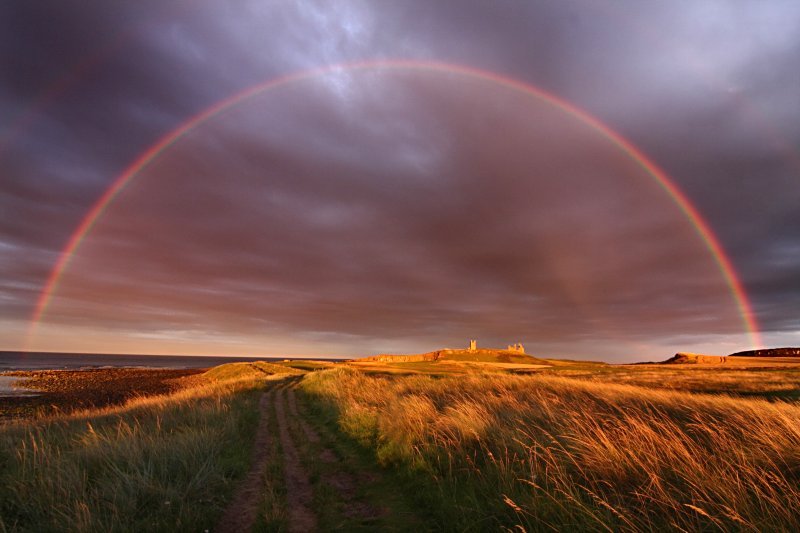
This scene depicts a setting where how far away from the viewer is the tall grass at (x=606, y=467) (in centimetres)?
527

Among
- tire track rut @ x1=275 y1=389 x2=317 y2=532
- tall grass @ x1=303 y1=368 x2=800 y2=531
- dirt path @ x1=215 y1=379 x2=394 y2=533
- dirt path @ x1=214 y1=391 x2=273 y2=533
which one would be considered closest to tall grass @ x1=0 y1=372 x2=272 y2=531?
dirt path @ x1=214 y1=391 x2=273 y2=533

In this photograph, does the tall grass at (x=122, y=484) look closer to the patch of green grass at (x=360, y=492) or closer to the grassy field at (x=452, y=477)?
the grassy field at (x=452, y=477)

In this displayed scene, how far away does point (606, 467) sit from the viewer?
6.77 m

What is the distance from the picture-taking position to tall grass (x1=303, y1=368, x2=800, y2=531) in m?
5.27

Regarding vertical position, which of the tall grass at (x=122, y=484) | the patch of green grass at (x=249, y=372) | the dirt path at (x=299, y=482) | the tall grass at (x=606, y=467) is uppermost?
the tall grass at (x=606, y=467)

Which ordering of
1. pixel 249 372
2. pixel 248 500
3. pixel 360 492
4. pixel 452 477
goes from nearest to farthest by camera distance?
pixel 248 500
pixel 452 477
pixel 360 492
pixel 249 372

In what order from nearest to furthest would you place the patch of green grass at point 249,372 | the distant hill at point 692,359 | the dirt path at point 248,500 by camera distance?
the dirt path at point 248,500
the patch of green grass at point 249,372
the distant hill at point 692,359

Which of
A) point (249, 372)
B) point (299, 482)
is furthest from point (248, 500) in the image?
point (249, 372)

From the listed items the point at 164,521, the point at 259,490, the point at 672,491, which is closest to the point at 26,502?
the point at 164,521

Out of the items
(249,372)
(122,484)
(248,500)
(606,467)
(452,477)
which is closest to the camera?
(606,467)

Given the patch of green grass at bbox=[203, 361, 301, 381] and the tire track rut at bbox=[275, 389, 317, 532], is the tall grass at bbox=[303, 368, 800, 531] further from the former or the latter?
the patch of green grass at bbox=[203, 361, 301, 381]

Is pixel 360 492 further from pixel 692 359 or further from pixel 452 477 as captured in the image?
pixel 692 359

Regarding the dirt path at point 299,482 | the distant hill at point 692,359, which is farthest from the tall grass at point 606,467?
the distant hill at point 692,359

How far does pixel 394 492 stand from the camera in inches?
339
